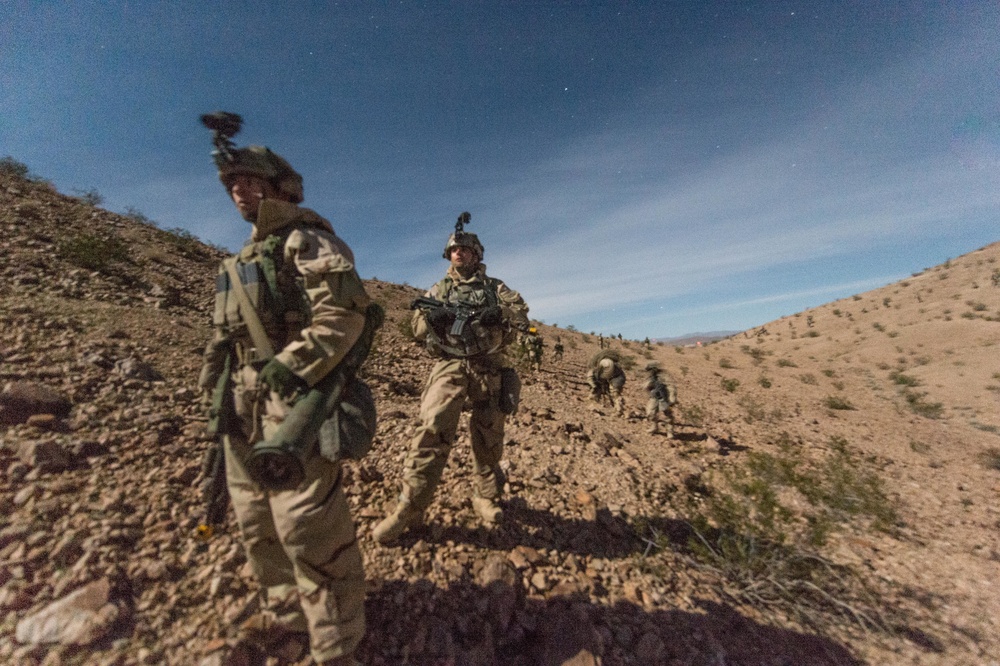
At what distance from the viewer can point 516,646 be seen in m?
2.30

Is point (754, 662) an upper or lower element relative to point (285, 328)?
lower

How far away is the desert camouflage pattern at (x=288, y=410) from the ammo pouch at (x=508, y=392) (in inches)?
64.8

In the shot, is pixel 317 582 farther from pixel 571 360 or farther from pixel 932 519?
pixel 571 360

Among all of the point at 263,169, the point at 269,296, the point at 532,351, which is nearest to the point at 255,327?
the point at 269,296

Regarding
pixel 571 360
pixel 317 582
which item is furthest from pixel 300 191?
pixel 571 360

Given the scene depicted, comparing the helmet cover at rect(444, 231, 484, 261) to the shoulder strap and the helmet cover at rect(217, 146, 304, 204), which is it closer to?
the helmet cover at rect(217, 146, 304, 204)

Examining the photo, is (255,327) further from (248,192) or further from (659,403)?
(659,403)

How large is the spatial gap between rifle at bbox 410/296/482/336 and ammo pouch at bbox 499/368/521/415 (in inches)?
22.8

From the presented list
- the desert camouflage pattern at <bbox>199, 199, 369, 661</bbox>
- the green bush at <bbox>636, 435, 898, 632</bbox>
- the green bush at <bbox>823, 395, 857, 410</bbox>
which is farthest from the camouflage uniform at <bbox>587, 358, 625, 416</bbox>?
the desert camouflage pattern at <bbox>199, 199, 369, 661</bbox>

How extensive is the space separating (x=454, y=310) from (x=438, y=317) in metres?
0.16

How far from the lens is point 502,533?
3.16 m

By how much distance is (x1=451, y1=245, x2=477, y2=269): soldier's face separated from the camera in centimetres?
351

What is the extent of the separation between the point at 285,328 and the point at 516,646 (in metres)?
2.31

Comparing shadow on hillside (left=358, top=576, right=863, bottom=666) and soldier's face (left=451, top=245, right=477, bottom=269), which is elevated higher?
soldier's face (left=451, top=245, right=477, bottom=269)
